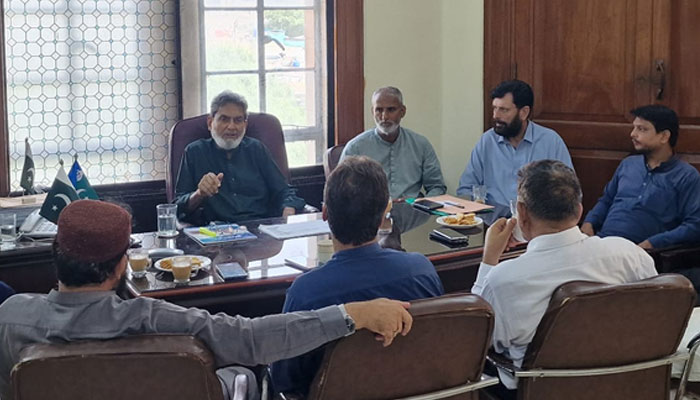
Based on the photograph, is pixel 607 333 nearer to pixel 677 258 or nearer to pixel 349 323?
pixel 349 323

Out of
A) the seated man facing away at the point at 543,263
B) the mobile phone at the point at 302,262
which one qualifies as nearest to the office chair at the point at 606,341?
the seated man facing away at the point at 543,263

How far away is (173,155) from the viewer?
14.1ft

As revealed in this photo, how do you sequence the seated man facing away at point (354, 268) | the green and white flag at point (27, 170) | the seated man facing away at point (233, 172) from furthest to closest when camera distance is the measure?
the seated man facing away at point (233, 172) < the green and white flag at point (27, 170) < the seated man facing away at point (354, 268)

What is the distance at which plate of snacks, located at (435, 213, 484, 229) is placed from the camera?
Result: 3582 millimetres

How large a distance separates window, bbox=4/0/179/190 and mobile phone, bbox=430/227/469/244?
1.78 meters

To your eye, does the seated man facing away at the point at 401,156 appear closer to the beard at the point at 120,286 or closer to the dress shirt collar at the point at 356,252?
the dress shirt collar at the point at 356,252

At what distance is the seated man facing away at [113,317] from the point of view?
1.88 meters

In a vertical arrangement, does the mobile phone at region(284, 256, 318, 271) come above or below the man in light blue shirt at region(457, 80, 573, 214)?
below

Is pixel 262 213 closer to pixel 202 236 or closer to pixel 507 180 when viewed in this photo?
pixel 202 236

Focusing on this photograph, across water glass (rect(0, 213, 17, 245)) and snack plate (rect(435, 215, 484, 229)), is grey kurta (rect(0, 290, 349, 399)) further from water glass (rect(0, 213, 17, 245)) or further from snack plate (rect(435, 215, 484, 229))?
snack plate (rect(435, 215, 484, 229))

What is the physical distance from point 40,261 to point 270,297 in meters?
1.02

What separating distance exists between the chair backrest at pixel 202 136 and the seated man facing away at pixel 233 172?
0.30ft

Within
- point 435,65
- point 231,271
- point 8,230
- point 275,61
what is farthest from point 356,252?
point 435,65

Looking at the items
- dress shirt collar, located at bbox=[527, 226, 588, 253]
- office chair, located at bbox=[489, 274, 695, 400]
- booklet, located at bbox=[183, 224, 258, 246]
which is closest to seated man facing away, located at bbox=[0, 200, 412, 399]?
office chair, located at bbox=[489, 274, 695, 400]
